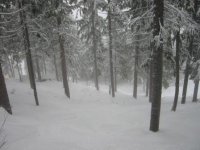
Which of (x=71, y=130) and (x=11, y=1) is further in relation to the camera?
(x=11, y=1)

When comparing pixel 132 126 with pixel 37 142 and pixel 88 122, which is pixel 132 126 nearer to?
pixel 88 122

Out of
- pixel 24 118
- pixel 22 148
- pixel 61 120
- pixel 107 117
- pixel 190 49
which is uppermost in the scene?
pixel 190 49

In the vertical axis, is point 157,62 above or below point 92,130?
above

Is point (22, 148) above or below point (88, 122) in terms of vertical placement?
above

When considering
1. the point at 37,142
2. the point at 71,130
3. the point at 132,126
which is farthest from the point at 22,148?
the point at 132,126

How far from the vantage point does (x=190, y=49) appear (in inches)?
598

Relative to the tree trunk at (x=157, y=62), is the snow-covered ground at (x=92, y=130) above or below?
below

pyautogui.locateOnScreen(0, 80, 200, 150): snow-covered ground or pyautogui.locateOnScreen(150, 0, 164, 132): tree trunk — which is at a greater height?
pyautogui.locateOnScreen(150, 0, 164, 132): tree trunk

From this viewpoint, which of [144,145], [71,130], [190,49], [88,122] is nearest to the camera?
[144,145]

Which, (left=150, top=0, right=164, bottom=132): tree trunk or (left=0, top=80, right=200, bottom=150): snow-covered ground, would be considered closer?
(left=0, top=80, right=200, bottom=150): snow-covered ground

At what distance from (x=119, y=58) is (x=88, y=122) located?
16.4 meters

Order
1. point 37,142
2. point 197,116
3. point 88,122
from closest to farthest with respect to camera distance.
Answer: point 37,142 < point 88,122 < point 197,116

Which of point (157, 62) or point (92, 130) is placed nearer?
point (157, 62)

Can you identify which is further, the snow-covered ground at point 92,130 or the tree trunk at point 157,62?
the tree trunk at point 157,62
